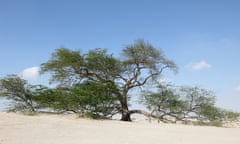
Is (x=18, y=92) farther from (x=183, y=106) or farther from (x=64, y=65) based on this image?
(x=183, y=106)

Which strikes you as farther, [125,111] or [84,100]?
[125,111]

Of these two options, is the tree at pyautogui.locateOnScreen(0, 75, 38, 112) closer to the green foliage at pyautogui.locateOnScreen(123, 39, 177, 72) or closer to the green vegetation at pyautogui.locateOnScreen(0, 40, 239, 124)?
the green vegetation at pyautogui.locateOnScreen(0, 40, 239, 124)

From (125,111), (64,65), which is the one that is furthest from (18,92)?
(125,111)

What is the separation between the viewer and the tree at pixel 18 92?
19062mm

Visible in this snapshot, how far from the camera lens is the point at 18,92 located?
63.5ft

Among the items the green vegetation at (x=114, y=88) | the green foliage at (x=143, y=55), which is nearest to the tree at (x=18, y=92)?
the green vegetation at (x=114, y=88)

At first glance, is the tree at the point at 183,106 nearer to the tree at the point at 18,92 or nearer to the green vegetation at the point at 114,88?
the green vegetation at the point at 114,88

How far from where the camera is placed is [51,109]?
→ 17.7m

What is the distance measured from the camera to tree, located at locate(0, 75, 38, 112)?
750 inches

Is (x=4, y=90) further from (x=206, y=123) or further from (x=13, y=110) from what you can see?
(x=206, y=123)

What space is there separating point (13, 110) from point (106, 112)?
21.8 ft

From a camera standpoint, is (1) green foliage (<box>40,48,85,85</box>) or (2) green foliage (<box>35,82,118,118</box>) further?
(1) green foliage (<box>40,48,85,85</box>)

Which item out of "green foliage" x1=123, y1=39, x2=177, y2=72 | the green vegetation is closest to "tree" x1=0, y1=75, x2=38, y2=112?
the green vegetation

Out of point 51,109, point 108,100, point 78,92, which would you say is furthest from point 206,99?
point 51,109
